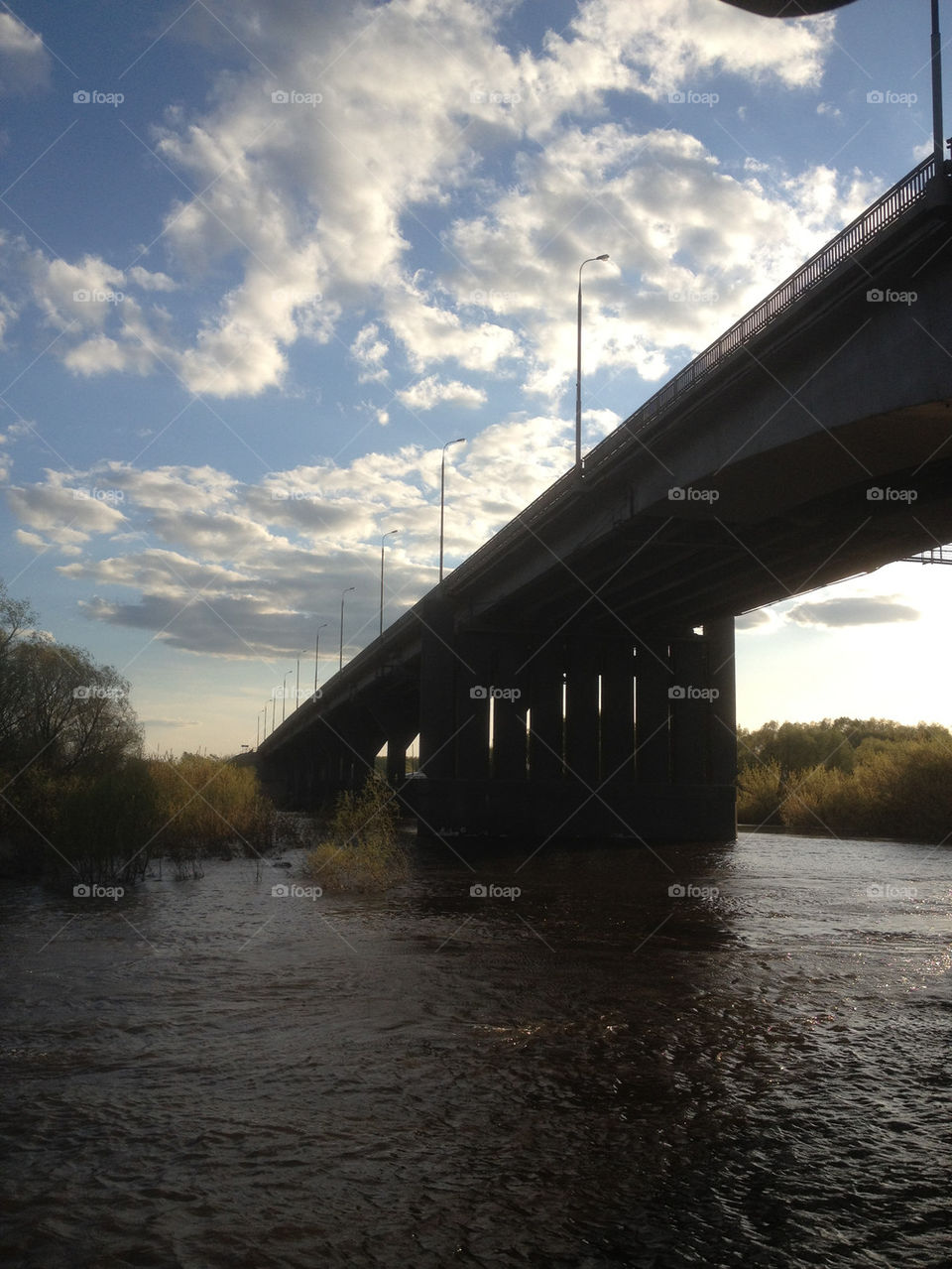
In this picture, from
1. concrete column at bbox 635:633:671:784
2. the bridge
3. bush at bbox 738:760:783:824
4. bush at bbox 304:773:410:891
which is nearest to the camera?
the bridge

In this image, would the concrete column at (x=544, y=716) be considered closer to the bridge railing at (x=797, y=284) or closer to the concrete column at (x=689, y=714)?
the concrete column at (x=689, y=714)

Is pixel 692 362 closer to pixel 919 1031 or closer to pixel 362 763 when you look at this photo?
pixel 919 1031

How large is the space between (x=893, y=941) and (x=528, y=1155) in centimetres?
1229

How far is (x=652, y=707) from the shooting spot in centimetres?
4956

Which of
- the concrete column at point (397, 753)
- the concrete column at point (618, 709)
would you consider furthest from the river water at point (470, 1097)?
the concrete column at point (397, 753)

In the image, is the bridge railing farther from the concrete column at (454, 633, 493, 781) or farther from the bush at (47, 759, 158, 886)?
the concrete column at (454, 633, 493, 781)

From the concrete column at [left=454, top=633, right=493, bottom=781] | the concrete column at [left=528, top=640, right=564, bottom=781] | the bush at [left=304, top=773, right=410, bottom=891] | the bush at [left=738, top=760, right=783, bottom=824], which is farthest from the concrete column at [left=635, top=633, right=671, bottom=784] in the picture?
the bush at [left=304, top=773, right=410, bottom=891]

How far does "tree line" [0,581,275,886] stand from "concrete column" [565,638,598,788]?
17.3 meters

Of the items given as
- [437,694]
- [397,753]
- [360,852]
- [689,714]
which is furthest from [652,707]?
[397,753]

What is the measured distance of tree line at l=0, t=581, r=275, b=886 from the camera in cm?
2417

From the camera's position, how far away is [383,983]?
13.4 m

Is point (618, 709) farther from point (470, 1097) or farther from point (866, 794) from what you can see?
point (470, 1097)

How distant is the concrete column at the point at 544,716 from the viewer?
50.8 m

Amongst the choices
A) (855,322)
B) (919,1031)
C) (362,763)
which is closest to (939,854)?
(855,322)
